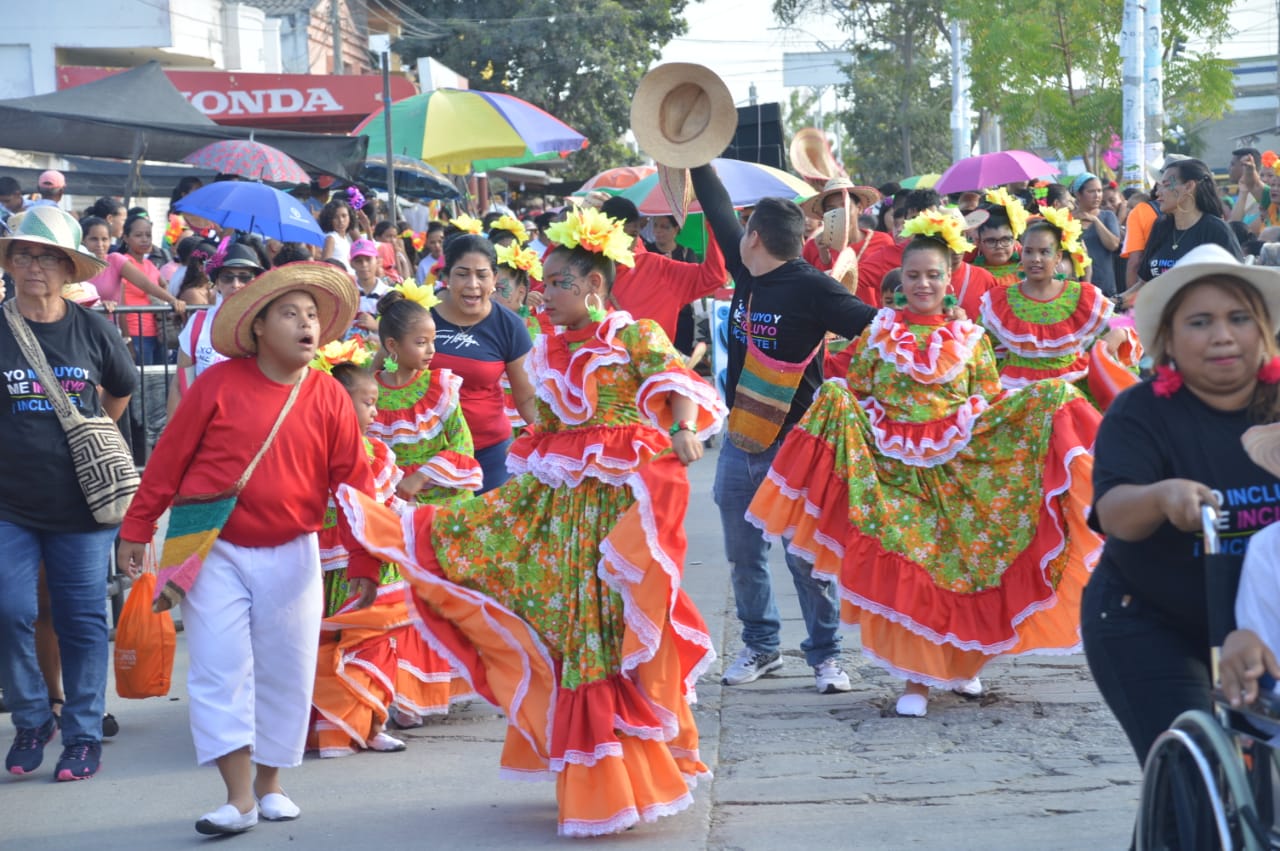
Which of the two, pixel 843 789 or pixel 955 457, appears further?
pixel 955 457

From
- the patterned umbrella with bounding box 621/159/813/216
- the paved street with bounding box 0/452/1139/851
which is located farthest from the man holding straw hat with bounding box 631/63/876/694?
the patterned umbrella with bounding box 621/159/813/216

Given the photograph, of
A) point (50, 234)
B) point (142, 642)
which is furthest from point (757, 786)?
point (50, 234)

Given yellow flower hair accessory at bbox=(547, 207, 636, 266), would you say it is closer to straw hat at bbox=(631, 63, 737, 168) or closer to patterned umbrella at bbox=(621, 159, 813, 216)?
straw hat at bbox=(631, 63, 737, 168)

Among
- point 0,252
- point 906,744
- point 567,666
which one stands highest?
point 0,252

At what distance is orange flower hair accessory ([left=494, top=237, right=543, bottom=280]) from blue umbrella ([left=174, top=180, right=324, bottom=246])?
487cm

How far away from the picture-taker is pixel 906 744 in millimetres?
6340

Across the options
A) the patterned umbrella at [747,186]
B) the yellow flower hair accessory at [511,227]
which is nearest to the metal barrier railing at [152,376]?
the yellow flower hair accessory at [511,227]

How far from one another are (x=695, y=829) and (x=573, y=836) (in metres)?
0.41

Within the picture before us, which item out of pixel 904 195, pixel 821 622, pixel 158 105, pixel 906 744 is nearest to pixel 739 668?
pixel 821 622

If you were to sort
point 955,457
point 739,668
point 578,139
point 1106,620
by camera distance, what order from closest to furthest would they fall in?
point 1106,620
point 955,457
point 739,668
point 578,139

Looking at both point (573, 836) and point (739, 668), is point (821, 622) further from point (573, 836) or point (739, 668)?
point (573, 836)

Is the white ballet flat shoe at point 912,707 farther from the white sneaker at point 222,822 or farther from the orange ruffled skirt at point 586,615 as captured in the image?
the white sneaker at point 222,822

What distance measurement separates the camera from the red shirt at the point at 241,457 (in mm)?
5297

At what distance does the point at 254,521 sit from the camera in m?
5.32
